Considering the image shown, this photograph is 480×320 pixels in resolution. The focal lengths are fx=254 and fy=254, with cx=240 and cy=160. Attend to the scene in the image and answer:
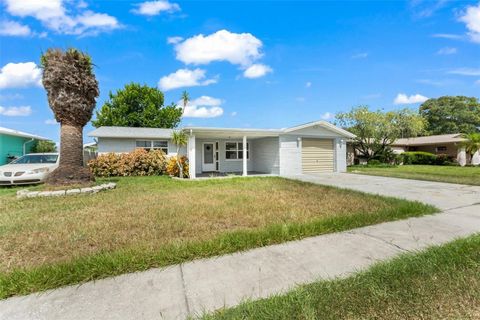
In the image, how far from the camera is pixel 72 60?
944 cm

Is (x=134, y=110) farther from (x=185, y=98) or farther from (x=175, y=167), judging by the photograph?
(x=175, y=167)

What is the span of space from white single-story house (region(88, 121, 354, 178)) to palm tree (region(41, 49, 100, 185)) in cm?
644

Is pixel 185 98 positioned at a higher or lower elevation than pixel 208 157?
higher

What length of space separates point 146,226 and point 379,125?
2249 centimetres

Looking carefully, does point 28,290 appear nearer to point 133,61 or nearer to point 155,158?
point 155,158

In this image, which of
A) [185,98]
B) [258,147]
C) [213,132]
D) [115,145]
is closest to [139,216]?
[213,132]

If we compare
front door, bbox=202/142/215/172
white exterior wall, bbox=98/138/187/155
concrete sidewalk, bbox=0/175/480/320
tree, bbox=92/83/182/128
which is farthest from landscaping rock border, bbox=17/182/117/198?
tree, bbox=92/83/182/128

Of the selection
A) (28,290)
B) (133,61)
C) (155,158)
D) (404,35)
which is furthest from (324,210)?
(133,61)

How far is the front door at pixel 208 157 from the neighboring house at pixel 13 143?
13968 mm

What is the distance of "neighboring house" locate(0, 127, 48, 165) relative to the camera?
18169 mm

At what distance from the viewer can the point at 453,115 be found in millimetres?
40250

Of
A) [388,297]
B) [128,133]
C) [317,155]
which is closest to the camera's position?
[388,297]

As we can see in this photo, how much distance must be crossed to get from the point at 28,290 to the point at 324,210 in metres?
5.45

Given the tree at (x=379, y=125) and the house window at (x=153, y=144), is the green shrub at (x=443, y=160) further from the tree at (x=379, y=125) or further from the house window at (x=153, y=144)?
the house window at (x=153, y=144)
